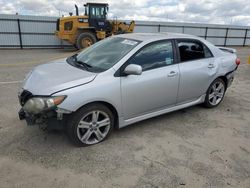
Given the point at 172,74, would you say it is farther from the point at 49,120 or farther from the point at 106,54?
the point at 49,120

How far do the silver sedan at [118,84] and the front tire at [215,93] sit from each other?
0.03 meters

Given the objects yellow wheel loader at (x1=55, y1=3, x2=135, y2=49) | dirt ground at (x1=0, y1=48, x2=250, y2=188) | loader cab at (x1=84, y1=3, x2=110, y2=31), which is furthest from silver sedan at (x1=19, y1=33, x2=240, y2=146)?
loader cab at (x1=84, y1=3, x2=110, y2=31)

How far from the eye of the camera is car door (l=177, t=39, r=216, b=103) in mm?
4020

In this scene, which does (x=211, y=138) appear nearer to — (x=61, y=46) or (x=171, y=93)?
(x=171, y=93)

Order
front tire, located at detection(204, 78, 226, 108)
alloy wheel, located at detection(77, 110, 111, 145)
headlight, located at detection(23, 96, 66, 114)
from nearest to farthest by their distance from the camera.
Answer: headlight, located at detection(23, 96, 66, 114) < alloy wheel, located at detection(77, 110, 111, 145) < front tire, located at detection(204, 78, 226, 108)

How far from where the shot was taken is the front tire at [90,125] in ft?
9.98

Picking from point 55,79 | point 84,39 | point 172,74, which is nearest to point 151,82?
point 172,74

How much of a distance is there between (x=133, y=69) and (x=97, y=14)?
492 inches

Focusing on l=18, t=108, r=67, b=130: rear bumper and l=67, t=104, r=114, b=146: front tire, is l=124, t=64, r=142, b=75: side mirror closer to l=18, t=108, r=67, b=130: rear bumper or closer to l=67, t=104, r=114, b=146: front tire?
l=67, t=104, r=114, b=146: front tire

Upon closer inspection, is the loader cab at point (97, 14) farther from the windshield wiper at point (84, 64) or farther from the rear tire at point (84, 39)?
the windshield wiper at point (84, 64)

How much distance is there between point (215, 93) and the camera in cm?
475

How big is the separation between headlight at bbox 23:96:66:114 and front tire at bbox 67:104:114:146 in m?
0.30

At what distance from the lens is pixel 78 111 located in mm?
3010

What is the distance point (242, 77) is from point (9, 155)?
7.48m
